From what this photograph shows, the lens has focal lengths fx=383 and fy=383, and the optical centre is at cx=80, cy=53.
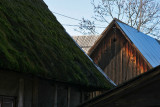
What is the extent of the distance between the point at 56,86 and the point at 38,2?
383cm

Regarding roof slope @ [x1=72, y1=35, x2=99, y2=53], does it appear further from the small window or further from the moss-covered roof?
the small window

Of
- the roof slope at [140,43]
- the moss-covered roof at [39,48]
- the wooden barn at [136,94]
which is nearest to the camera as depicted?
the wooden barn at [136,94]

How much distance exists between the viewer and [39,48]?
26.7 ft

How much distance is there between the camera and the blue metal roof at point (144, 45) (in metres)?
18.8

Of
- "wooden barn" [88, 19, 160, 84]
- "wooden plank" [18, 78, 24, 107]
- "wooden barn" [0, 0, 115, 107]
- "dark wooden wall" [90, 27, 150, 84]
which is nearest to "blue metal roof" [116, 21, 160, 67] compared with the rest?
"wooden barn" [88, 19, 160, 84]

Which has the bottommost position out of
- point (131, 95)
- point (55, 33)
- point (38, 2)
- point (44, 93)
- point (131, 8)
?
point (131, 95)

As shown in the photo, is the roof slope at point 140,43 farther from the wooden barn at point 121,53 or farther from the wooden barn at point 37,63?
the wooden barn at point 37,63

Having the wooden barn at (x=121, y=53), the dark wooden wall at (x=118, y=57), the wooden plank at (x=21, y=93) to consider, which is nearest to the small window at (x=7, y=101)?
the wooden plank at (x=21, y=93)

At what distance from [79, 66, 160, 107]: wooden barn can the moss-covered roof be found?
81.0 inches

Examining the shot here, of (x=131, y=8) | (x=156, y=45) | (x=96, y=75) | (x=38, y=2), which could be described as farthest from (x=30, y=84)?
(x=131, y=8)

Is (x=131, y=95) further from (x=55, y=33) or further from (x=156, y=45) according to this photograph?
(x=156, y=45)

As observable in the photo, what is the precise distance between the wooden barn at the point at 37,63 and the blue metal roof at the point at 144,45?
8.05 m

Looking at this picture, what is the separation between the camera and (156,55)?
67.1ft

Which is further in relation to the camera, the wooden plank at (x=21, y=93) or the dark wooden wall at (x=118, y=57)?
the dark wooden wall at (x=118, y=57)
